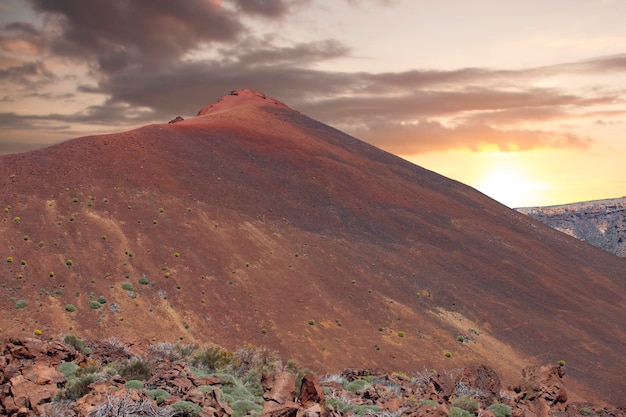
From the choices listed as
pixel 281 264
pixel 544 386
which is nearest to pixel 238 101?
pixel 281 264

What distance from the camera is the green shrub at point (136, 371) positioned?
1981cm

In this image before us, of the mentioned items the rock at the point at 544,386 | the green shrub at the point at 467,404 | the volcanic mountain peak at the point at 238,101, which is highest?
the volcanic mountain peak at the point at 238,101

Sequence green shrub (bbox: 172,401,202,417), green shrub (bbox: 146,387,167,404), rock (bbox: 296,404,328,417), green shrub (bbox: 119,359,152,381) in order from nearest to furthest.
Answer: rock (bbox: 296,404,328,417) → green shrub (bbox: 172,401,202,417) → green shrub (bbox: 146,387,167,404) → green shrub (bbox: 119,359,152,381)

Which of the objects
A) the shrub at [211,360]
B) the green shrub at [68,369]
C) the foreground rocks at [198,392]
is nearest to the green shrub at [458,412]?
the foreground rocks at [198,392]

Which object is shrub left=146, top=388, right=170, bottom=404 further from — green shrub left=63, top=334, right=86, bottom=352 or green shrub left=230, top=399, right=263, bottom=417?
green shrub left=63, top=334, right=86, bottom=352

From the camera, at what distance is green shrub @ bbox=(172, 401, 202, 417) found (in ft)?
53.0

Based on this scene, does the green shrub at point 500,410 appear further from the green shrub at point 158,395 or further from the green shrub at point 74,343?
the green shrub at point 74,343

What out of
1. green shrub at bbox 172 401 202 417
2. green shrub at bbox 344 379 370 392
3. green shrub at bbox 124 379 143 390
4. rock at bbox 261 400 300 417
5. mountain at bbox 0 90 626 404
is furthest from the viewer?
mountain at bbox 0 90 626 404

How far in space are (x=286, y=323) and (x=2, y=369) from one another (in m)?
27.0

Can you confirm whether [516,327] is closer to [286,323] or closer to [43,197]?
[286,323]

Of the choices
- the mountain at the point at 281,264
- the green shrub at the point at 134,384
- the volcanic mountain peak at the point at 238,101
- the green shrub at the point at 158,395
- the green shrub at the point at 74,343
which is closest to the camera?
the green shrub at the point at 158,395

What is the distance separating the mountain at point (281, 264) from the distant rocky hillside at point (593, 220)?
67.8 m

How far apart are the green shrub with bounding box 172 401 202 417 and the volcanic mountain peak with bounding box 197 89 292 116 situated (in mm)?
87479

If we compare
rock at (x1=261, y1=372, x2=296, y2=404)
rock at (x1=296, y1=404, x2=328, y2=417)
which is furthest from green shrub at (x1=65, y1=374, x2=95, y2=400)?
rock at (x1=296, y1=404, x2=328, y2=417)
